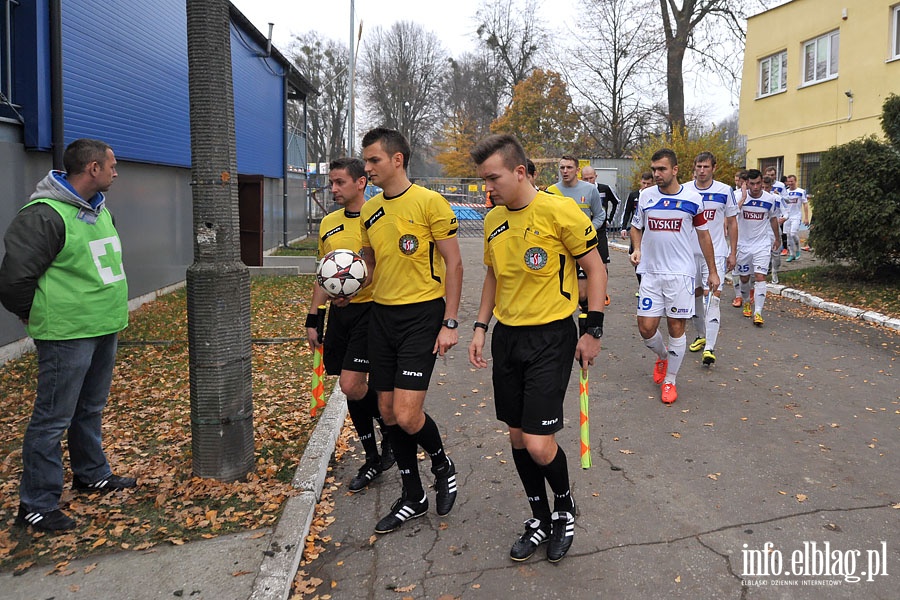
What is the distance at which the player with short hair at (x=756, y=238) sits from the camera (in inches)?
425

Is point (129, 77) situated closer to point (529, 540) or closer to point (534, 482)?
point (534, 482)

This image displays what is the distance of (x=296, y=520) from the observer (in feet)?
14.2

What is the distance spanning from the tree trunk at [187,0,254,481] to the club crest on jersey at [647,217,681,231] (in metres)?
3.98

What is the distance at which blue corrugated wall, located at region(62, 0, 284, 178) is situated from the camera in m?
10.5

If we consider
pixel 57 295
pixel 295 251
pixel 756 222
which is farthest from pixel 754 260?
pixel 295 251

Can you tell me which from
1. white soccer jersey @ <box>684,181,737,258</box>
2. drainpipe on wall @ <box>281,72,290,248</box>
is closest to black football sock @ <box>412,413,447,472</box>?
white soccer jersey @ <box>684,181,737,258</box>

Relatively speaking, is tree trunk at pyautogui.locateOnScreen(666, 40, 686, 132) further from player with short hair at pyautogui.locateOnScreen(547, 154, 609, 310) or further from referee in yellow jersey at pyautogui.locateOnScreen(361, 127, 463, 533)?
referee in yellow jersey at pyautogui.locateOnScreen(361, 127, 463, 533)

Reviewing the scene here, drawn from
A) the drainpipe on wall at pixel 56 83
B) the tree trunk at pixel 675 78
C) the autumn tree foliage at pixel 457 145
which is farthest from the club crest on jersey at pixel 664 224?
the autumn tree foliage at pixel 457 145

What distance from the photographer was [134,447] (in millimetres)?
5684

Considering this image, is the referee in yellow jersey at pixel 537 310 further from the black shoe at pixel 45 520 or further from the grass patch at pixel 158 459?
the black shoe at pixel 45 520

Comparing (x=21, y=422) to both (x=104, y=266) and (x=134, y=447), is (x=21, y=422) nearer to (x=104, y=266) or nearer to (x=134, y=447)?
(x=134, y=447)

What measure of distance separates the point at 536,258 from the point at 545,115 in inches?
1743

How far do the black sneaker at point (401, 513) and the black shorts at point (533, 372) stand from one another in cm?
93

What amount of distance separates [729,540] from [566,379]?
4.27ft
